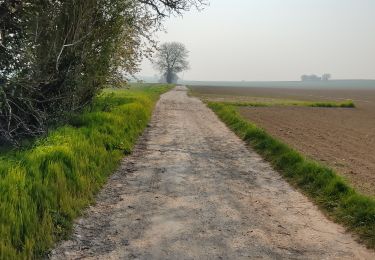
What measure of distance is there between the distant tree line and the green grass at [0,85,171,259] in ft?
3.70

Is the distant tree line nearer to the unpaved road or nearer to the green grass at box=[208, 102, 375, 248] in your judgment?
the unpaved road

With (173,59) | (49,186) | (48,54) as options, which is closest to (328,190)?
(49,186)

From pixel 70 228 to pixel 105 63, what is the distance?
9.43 metres

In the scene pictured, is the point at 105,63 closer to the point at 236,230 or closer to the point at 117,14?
the point at 117,14

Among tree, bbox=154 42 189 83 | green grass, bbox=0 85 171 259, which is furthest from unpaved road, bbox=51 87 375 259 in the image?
tree, bbox=154 42 189 83

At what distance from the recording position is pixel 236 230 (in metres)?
5.81

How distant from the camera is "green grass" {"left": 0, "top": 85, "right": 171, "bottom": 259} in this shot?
4.79 m

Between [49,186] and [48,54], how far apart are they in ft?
15.3

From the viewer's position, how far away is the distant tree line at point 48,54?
30.8 feet

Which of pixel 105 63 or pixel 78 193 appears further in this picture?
pixel 105 63

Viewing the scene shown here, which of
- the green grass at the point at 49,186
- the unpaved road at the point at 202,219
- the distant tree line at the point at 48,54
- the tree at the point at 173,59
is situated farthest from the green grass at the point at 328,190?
the tree at the point at 173,59

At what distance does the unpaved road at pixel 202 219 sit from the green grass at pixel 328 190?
28 cm

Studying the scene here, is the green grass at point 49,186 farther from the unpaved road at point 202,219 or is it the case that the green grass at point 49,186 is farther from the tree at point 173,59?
the tree at point 173,59

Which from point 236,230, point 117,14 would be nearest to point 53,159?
point 236,230
